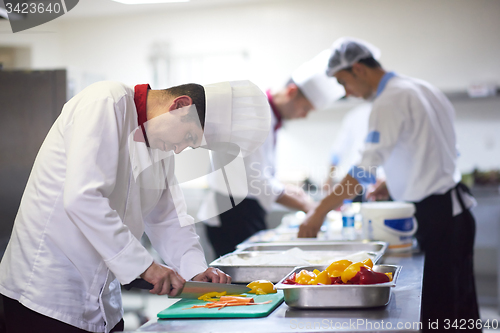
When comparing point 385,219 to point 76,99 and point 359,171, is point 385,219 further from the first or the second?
point 76,99

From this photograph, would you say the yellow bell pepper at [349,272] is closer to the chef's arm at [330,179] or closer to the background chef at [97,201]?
the background chef at [97,201]

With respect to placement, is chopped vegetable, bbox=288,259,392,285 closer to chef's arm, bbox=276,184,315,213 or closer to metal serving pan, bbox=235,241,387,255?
metal serving pan, bbox=235,241,387,255

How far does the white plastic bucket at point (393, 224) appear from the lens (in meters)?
1.85

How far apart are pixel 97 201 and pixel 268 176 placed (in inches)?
64.3

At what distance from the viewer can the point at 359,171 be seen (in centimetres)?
199

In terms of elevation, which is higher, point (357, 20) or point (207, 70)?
point (357, 20)

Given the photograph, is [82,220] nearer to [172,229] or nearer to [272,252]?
[172,229]

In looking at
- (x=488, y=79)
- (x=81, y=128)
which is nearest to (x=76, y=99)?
(x=81, y=128)

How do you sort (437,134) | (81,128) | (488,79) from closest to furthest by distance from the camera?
(81,128) → (437,134) → (488,79)

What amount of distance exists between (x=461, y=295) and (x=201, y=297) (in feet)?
4.14

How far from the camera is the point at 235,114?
3.96 ft

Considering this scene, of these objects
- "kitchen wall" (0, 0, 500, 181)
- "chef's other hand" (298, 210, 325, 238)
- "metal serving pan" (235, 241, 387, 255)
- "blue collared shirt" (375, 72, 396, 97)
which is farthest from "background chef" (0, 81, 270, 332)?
"kitchen wall" (0, 0, 500, 181)

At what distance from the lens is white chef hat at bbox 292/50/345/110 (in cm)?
254

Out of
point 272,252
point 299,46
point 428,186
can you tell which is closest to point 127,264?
point 272,252
